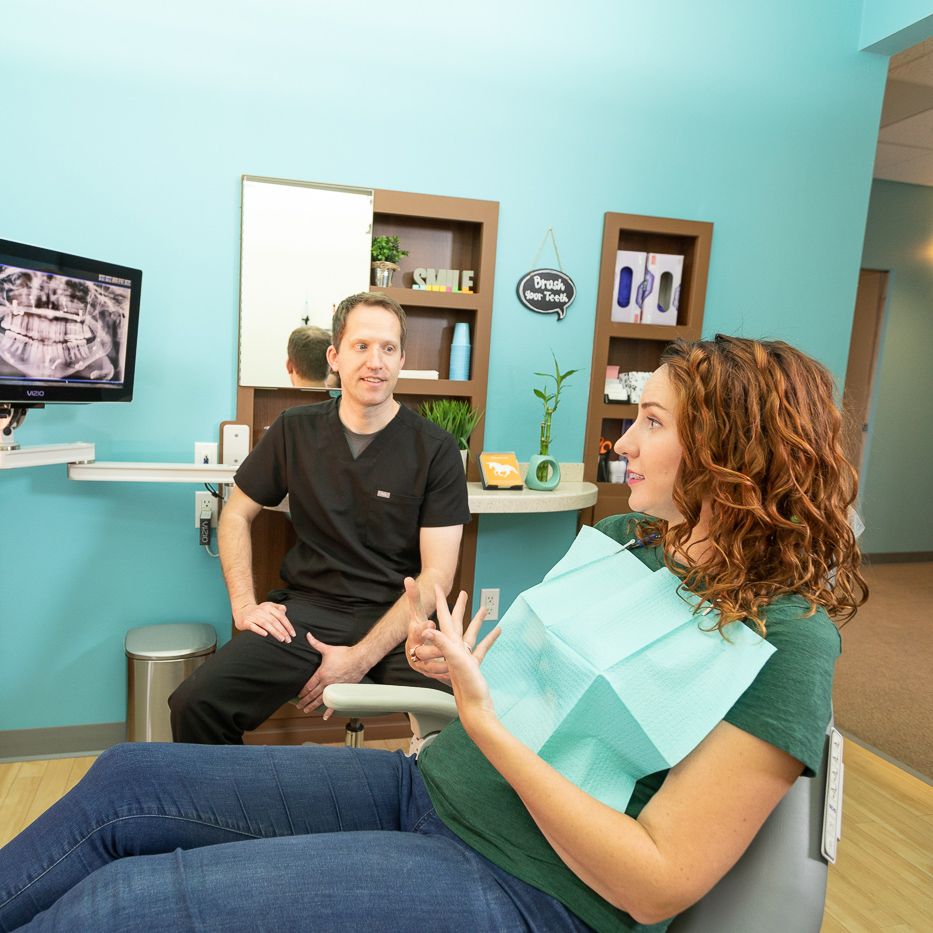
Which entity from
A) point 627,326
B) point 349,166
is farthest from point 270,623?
point 627,326

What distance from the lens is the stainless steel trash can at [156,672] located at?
239cm

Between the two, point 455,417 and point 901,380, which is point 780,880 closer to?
point 455,417

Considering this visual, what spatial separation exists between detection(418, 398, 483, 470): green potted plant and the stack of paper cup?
103mm

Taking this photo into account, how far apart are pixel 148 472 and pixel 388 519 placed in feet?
2.37

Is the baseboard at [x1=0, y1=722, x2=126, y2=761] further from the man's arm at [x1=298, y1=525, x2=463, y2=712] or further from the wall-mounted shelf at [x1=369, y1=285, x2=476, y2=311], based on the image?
the wall-mounted shelf at [x1=369, y1=285, x2=476, y2=311]

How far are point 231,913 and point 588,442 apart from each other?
2.29 meters

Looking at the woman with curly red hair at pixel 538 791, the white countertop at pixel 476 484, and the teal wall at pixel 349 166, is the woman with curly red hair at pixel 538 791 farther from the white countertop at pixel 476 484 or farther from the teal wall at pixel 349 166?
the teal wall at pixel 349 166

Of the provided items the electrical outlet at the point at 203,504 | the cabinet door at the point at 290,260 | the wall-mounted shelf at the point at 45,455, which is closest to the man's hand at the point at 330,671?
the electrical outlet at the point at 203,504

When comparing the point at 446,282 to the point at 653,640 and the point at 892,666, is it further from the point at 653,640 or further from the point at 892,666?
the point at 892,666

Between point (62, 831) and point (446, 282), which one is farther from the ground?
point (446, 282)

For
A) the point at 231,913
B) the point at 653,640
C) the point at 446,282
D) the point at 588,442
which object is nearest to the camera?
the point at 231,913

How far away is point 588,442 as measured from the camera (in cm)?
297

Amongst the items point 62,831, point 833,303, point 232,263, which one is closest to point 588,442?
point 833,303

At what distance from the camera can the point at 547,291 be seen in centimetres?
281
